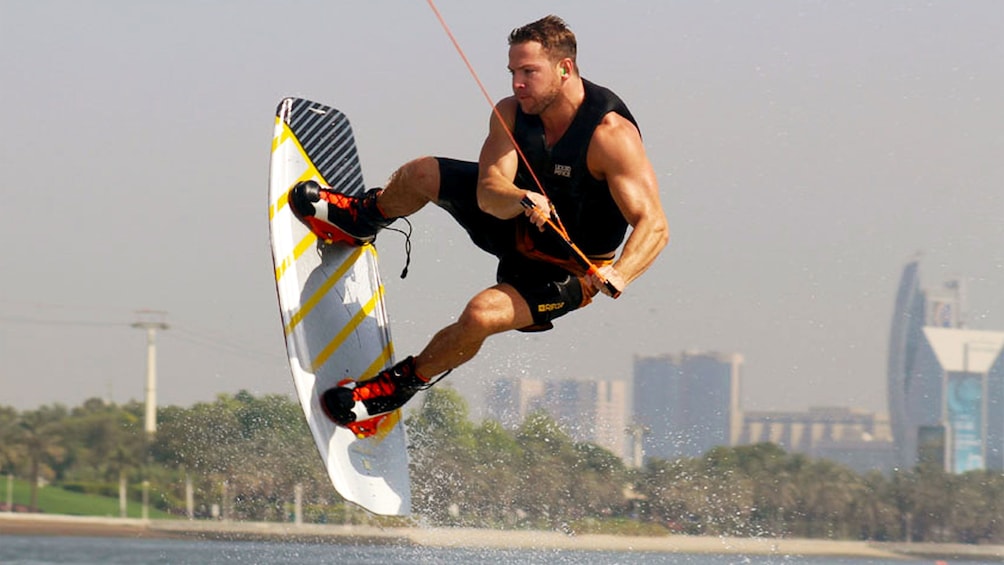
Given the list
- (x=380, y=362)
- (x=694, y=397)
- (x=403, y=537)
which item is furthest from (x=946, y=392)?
(x=380, y=362)

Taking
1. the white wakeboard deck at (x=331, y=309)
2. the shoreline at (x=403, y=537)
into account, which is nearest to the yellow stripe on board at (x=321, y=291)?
the white wakeboard deck at (x=331, y=309)

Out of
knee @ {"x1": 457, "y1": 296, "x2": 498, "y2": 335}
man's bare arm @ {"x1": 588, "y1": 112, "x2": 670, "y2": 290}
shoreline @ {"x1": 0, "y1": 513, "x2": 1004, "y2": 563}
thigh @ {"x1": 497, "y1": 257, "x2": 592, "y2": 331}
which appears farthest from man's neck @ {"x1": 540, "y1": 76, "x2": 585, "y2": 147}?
shoreline @ {"x1": 0, "y1": 513, "x2": 1004, "y2": 563}

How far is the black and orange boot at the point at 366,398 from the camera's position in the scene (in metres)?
6.62

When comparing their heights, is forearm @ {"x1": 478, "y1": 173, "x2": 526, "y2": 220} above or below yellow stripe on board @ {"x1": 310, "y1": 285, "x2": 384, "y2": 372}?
above

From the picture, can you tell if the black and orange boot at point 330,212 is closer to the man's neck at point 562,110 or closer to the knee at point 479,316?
the knee at point 479,316

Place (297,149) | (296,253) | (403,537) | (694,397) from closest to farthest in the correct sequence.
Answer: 1. (296,253)
2. (297,149)
3. (403,537)
4. (694,397)

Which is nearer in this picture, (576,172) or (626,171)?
(626,171)

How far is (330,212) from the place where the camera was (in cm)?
716

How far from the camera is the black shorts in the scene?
247 inches

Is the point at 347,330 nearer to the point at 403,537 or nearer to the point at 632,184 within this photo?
the point at 632,184

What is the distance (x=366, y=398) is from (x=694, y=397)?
3908cm

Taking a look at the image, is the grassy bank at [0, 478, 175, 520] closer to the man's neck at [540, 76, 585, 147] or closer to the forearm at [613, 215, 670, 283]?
the man's neck at [540, 76, 585, 147]

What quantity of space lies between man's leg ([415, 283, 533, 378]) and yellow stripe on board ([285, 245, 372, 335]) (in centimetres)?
84

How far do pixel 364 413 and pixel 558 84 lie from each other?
76.6 inches
